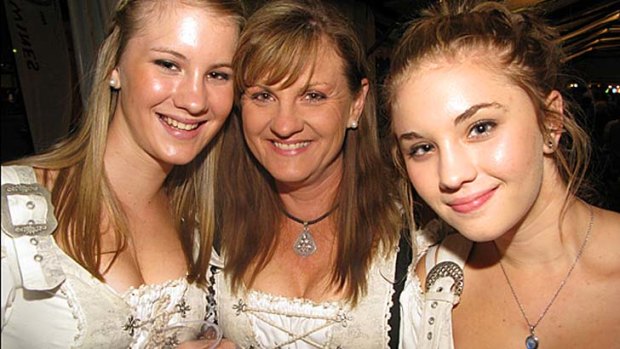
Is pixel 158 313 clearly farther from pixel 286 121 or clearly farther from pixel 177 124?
pixel 286 121

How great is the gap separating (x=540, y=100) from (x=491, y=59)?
0.52ft

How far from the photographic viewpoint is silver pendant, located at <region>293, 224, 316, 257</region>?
6.12ft

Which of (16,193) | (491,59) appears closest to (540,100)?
(491,59)

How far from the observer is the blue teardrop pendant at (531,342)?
1293 mm

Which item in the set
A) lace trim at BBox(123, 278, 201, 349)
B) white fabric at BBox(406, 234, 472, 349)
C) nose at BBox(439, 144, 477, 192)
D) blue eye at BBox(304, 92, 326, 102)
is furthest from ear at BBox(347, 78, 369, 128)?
lace trim at BBox(123, 278, 201, 349)

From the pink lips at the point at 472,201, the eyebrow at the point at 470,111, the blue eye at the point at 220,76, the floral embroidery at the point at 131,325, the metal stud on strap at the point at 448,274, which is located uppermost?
the blue eye at the point at 220,76

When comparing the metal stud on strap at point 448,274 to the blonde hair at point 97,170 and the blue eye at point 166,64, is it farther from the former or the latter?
the blue eye at point 166,64

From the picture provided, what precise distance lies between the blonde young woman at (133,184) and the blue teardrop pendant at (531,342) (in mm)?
841

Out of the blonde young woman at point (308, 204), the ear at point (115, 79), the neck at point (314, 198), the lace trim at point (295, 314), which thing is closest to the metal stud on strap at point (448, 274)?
the blonde young woman at point (308, 204)

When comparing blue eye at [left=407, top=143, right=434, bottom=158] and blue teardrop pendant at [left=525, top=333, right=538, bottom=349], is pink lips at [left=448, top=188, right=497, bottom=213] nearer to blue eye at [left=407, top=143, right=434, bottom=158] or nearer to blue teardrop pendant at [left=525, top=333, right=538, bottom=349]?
blue eye at [left=407, top=143, right=434, bottom=158]

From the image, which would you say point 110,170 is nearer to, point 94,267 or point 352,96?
point 94,267

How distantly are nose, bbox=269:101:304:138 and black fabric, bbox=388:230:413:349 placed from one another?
20.8 inches

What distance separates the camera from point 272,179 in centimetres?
202

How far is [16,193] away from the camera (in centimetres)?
103
